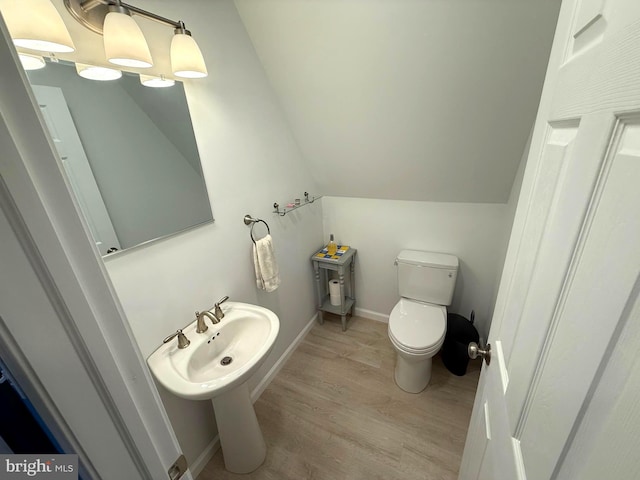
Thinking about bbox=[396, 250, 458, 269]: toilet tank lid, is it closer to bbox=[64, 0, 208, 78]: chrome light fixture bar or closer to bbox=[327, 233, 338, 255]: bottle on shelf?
bbox=[327, 233, 338, 255]: bottle on shelf

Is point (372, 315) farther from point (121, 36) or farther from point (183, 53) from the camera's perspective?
point (121, 36)

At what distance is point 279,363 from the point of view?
1969 millimetres

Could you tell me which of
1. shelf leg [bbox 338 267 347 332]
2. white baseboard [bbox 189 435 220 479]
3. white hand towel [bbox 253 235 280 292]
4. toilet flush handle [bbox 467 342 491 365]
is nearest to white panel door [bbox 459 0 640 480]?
toilet flush handle [bbox 467 342 491 365]

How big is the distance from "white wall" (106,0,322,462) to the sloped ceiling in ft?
0.58

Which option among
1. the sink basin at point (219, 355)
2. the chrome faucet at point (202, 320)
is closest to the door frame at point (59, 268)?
the sink basin at point (219, 355)

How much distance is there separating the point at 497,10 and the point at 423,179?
3.08 ft

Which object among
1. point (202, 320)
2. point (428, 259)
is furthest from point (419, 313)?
point (202, 320)

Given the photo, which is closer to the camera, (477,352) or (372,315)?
(477,352)

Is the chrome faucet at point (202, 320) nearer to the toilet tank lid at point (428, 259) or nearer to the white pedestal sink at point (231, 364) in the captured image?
the white pedestal sink at point (231, 364)

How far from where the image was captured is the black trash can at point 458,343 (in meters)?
1.79

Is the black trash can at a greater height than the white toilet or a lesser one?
lesser

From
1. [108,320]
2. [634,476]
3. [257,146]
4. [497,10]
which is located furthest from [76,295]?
[497,10]

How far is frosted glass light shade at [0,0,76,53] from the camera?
63 cm

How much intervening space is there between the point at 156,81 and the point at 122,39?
9.1 inches
